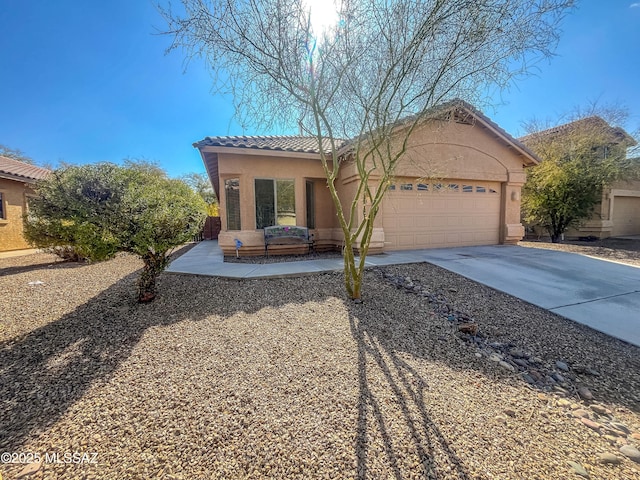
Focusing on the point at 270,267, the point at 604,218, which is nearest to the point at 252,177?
the point at 270,267

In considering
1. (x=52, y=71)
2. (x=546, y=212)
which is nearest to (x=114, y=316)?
(x=52, y=71)

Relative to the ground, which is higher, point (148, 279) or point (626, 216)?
point (626, 216)

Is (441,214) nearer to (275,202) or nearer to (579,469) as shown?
(275,202)

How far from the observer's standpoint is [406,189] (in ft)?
30.8

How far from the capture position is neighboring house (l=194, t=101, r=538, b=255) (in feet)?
28.9

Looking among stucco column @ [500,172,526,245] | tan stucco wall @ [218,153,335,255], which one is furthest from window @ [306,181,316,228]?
stucco column @ [500,172,526,245]

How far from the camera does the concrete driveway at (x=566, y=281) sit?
171 inches

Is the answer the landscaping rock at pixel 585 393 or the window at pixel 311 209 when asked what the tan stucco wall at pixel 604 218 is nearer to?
the window at pixel 311 209

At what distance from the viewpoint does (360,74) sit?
4781 mm

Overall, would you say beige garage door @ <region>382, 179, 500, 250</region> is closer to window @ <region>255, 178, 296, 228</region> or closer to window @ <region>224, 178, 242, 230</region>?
window @ <region>255, 178, 296, 228</region>

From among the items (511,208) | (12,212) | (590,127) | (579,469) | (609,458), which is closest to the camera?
(579,469)

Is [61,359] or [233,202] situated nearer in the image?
[61,359]

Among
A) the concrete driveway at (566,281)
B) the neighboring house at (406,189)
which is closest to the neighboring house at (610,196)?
the neighboring house at (406,189)

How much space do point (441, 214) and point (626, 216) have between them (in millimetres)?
15863
